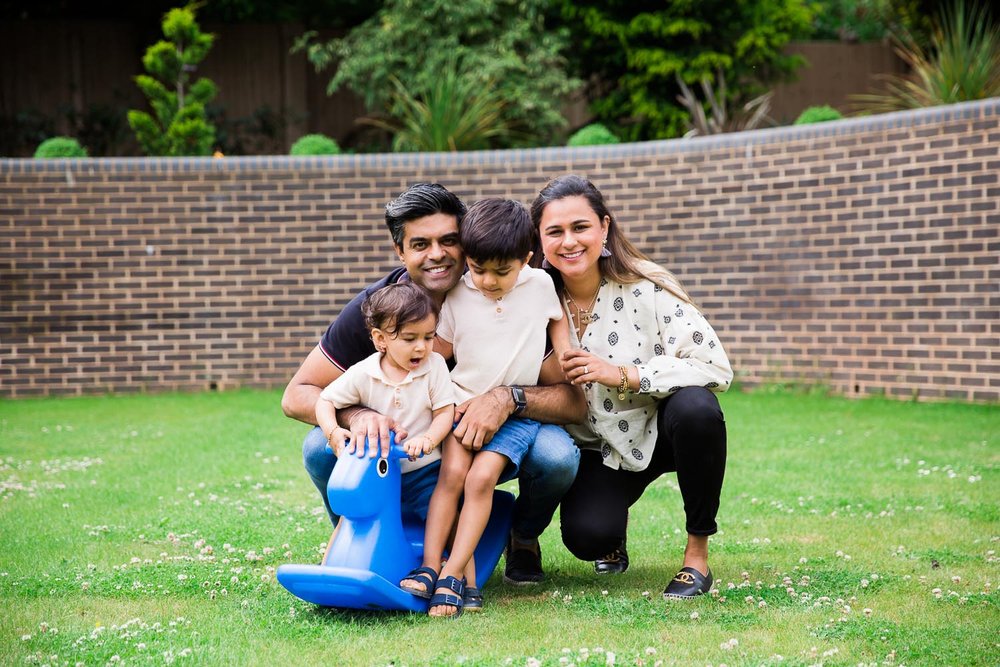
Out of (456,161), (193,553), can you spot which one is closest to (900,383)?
(456,161)

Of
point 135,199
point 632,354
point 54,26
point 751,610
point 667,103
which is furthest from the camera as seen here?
point 54,26

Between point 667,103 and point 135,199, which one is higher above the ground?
point 667,103

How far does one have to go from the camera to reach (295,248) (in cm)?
969

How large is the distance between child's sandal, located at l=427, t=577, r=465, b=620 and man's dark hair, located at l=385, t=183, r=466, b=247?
1.11 metres

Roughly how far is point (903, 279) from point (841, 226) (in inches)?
25.4

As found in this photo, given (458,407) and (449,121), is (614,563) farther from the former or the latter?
(449,121)

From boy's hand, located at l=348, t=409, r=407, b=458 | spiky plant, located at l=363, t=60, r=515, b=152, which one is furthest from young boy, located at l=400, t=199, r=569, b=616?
spiky plant, located at l=363, t=60, r=515, b=152

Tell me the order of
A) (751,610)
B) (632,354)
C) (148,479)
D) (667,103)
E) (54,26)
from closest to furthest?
(751,610) < (632,354) < (148,479) < (667,103) < (54,26)

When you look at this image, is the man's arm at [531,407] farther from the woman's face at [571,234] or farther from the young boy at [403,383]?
the woman's face at [571,234]

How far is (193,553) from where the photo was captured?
415 centimetres

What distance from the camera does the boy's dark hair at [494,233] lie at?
3291mm

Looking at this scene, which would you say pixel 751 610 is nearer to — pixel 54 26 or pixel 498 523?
pixel 498 523

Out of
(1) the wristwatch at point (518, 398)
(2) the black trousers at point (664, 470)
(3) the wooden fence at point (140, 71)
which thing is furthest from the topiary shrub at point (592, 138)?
(1) the wristwatch at point (518, 398)

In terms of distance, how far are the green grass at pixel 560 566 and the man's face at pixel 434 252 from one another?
1.06m
